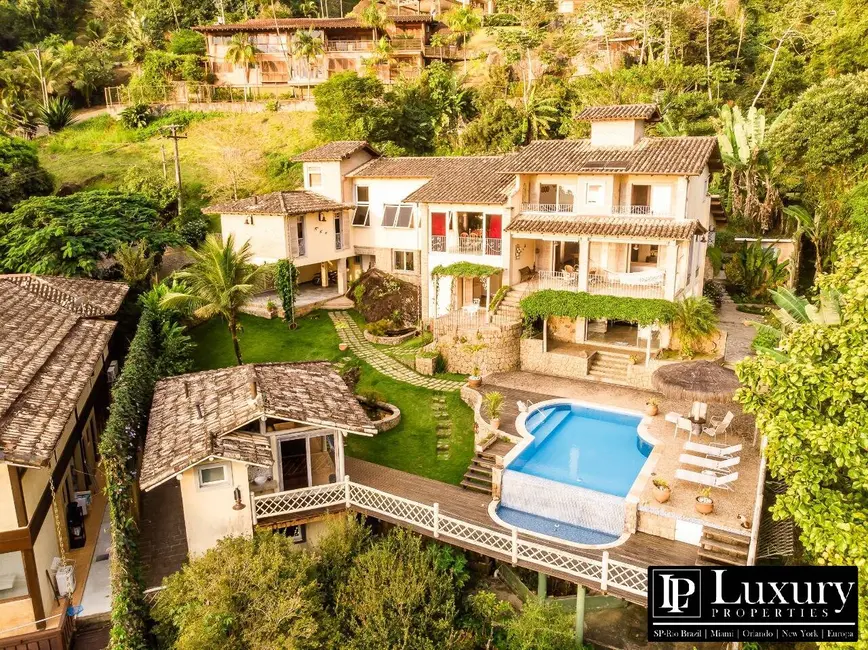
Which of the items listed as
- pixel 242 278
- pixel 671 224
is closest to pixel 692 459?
pixel 671 224

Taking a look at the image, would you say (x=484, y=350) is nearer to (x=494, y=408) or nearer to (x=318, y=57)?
(x=494, y=408)

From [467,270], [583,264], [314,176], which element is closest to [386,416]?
[467,270]

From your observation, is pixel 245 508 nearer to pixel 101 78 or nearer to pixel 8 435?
pixel 8 435

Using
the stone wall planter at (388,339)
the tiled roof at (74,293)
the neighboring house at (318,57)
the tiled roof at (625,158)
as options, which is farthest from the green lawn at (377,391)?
the neighboring house at (318,57)

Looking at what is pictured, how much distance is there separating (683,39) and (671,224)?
35.3 meters

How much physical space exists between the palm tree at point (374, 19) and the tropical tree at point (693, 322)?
166 ft

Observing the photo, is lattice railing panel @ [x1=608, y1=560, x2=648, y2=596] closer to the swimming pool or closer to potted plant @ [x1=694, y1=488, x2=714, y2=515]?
the swimming pool

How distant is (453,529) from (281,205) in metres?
22.5

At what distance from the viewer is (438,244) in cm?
3161

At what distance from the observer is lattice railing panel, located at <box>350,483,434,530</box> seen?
1672cm

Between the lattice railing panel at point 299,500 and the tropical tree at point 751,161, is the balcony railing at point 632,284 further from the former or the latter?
the tropical tree at point 751,161

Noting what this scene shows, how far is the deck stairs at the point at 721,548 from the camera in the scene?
14.9 metres

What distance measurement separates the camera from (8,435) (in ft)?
42.5

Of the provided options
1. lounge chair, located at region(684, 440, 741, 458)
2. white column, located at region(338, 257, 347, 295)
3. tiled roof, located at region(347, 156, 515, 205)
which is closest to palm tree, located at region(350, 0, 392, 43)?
tiled roof, located at region(347, 156, 515, 205)
